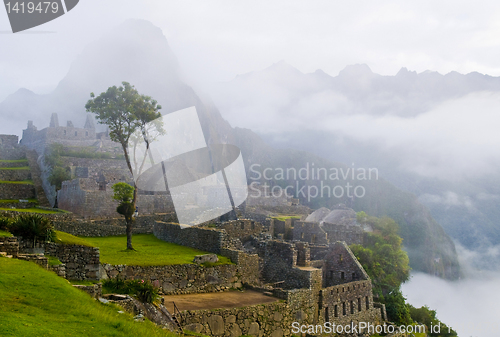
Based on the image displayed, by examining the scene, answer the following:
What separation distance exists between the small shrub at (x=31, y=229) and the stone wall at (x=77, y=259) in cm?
35

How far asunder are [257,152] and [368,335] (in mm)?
67561

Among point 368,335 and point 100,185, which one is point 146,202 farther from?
point 368,335

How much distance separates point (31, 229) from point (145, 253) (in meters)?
7.01

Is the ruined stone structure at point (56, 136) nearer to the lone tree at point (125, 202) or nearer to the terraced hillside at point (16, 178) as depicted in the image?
the terraced hillside at point (16, 178)

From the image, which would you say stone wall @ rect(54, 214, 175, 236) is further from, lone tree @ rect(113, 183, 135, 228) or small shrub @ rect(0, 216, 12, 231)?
small shrub @ rect(0, 216, 12, 231)

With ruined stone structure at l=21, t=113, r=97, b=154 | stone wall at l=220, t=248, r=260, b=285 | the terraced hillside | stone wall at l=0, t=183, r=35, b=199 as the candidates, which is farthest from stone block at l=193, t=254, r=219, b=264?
ruined stone structure at l=21, t=113, r=97, b=154

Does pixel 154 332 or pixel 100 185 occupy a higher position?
pixel 100 185

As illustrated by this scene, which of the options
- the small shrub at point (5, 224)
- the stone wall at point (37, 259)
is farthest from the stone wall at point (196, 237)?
the stone wall at point (37, 259)

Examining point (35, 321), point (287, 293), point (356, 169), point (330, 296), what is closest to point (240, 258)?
point (287, 293)

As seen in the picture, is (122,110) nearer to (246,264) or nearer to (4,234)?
(246,264)

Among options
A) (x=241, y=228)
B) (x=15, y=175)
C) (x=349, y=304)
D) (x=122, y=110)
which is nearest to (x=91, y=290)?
(x=122, y=110)

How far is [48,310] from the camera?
8.09 meters

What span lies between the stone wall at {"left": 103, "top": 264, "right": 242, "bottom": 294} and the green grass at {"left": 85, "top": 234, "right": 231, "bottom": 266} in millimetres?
373

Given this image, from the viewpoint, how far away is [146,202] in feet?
112
